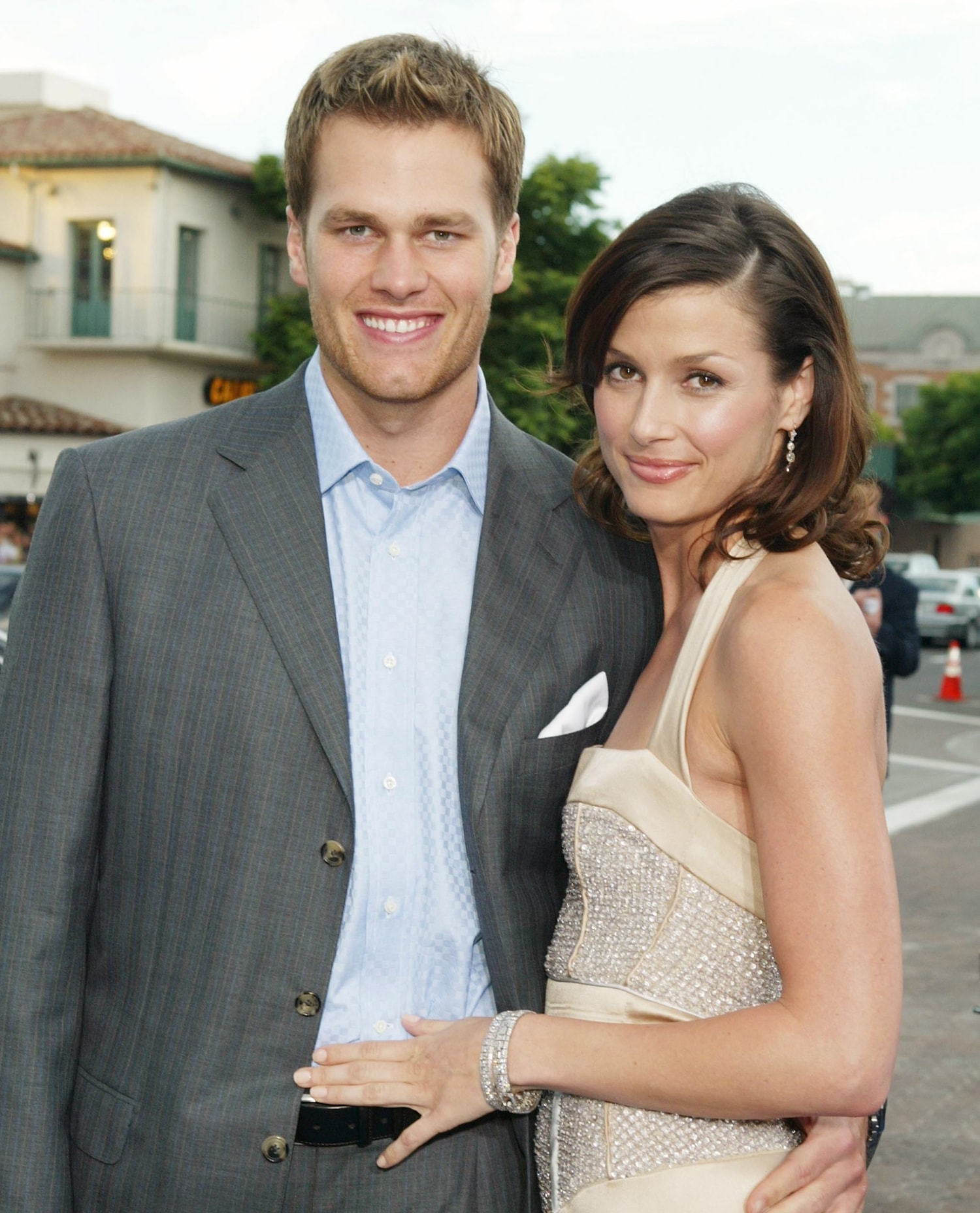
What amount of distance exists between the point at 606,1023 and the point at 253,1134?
1.85ft

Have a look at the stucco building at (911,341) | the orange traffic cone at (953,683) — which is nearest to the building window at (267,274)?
the orange traffic cone at (953,683)

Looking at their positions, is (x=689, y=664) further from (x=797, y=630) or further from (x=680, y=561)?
(x=680, y=561)

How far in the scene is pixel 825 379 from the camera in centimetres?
243

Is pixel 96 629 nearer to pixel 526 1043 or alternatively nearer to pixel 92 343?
pixel 526 1043

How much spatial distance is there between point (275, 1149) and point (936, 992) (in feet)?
18.3

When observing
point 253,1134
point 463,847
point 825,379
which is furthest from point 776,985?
point 825,379

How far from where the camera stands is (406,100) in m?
2.39

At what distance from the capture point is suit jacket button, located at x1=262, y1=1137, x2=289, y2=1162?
223 cm

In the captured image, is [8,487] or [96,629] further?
[8,487]

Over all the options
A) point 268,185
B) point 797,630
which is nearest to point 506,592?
point 797,630

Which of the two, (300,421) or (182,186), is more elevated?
(182,186)

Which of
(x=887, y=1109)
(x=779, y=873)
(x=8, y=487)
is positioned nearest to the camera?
(x=779, y=873)

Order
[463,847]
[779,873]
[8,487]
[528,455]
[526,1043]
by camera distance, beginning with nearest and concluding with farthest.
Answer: [779,873] < [526,1043] < [463,847] < [528,455] < [8,487]

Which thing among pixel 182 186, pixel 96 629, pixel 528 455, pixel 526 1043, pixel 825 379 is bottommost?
pixel 526 1043
